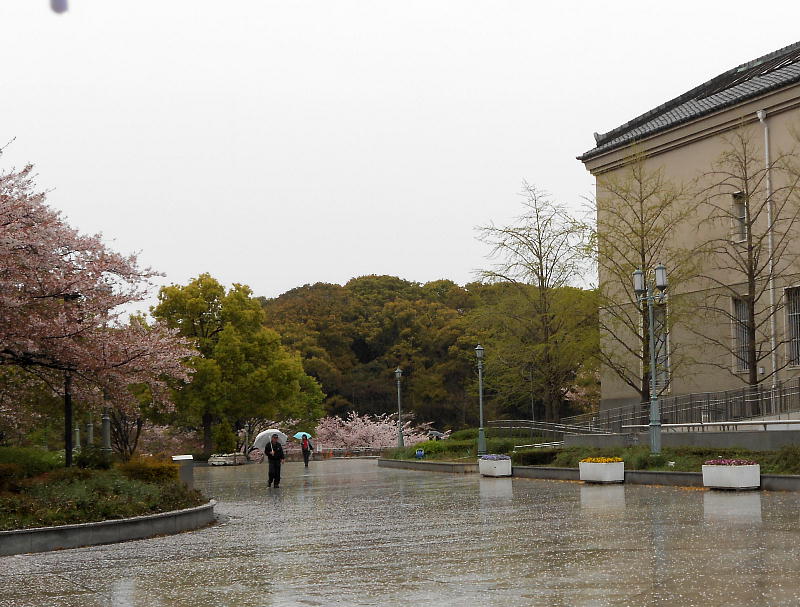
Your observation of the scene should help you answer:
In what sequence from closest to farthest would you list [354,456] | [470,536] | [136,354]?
1. [470,536]
2. [136,354]
3. [354,456]

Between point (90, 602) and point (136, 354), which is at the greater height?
point (136, 354)

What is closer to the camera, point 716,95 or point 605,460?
point 605,460

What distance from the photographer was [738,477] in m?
22.0

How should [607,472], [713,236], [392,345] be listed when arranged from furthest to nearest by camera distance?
[392,345], [713,236], [607,472]

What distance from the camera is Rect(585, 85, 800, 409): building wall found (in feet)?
120

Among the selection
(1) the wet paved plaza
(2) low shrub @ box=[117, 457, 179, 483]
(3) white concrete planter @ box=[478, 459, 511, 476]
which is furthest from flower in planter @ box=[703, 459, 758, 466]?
(2) low shrub @ box=[117, 457, 179, 483]

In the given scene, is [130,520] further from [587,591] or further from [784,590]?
[784,590]

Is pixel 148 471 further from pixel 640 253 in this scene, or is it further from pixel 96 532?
pixel 640 253

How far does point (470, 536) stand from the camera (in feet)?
48.1

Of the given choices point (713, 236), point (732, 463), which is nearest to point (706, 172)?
point (713, 236)

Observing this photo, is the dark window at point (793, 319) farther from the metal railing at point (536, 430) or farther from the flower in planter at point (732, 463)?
the flower in planter at point (732, 463)

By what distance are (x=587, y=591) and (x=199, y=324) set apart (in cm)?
5490

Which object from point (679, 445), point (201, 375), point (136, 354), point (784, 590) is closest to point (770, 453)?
point (679, 445)

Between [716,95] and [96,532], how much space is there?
33.0 m
